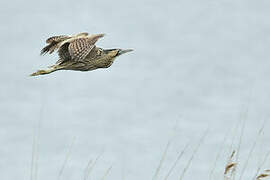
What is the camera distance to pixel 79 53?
310 centimetres

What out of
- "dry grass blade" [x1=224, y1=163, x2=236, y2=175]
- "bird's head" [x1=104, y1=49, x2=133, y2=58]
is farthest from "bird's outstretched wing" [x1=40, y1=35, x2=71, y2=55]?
"dry grass blade" [x1=224, y1=163, x2=236, y2=175]

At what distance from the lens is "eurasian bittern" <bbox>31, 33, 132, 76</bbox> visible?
3121 millimetres

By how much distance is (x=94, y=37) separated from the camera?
11.1 ft

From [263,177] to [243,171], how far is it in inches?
8.5

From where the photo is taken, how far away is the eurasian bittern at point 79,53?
10.2 feet

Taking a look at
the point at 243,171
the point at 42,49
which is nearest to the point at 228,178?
the point at 243,171

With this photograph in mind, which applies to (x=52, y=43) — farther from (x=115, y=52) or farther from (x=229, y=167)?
(x=229, y=167)

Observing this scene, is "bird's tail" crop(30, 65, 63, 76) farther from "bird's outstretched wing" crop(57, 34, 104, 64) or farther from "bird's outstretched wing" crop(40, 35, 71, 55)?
"bird's outstretched wing" crop(40, 35, 71, 55)

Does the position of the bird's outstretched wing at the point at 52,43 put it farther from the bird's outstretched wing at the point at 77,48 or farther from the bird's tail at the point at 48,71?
the bird's tail at the point at 48,71

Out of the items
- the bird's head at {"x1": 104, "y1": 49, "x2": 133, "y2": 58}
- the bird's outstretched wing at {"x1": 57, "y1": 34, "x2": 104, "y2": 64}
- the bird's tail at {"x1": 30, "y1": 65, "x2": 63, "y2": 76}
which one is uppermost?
the bird's head at {"x1": 104, "y1": 49, "x2": 133, "y2": 58}

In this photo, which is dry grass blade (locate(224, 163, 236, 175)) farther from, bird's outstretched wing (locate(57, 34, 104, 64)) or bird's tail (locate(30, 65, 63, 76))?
bird's tail (locate(30, 65, 63, 76))

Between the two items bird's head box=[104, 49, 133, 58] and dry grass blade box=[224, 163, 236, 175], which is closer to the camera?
dry grass blade box=[224, 163, 236, 175]

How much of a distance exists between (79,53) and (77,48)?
0.08 meters

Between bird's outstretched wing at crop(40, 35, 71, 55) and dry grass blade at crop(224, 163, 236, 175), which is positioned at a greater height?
bird's outstretched wing at crop(40, 35, 71, 55)
